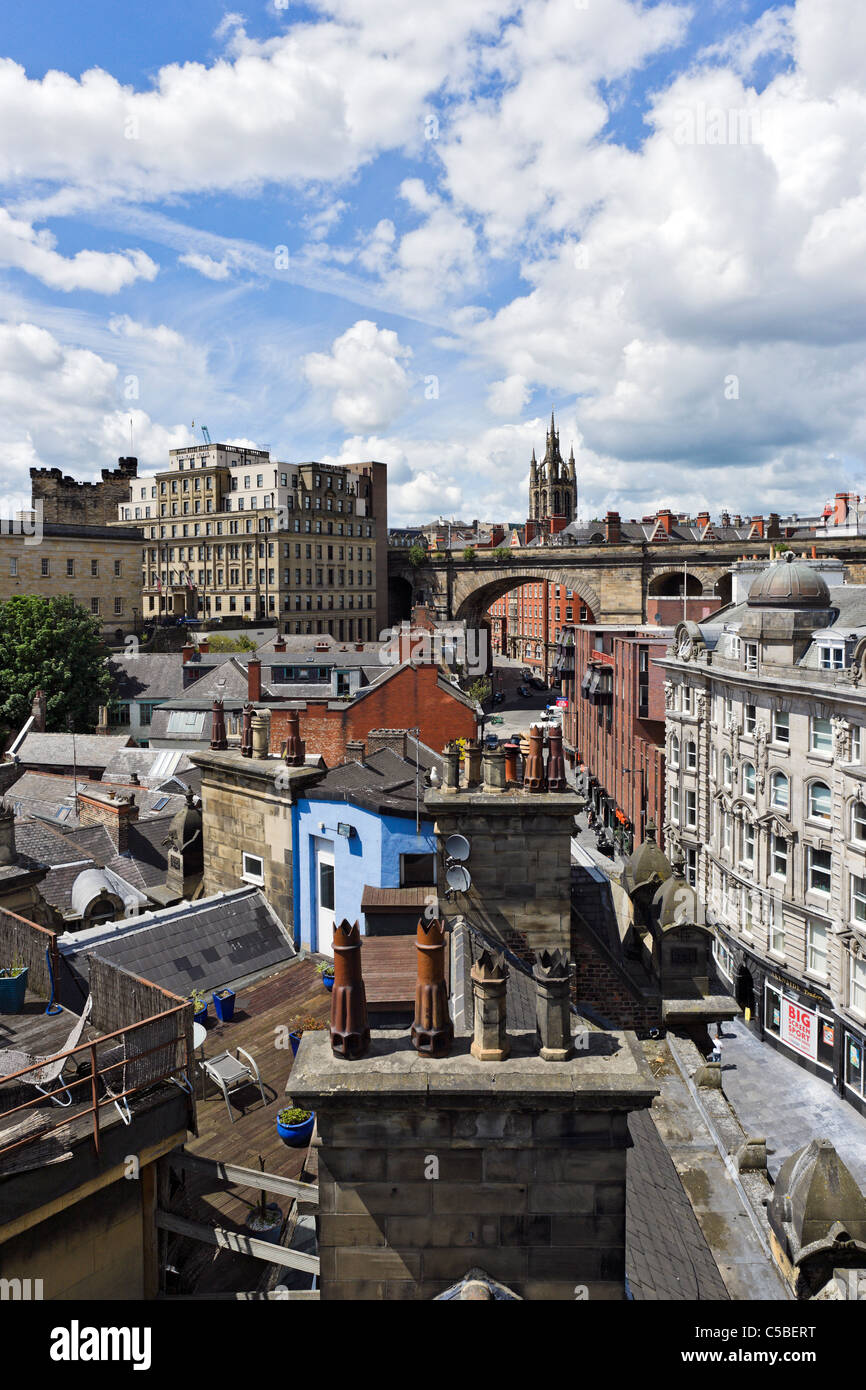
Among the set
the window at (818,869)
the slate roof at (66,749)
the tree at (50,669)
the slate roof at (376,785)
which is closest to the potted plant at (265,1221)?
the slate roof at (376,785)

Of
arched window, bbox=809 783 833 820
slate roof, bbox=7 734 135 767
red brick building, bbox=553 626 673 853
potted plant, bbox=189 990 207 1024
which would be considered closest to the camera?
potted plant, bbox=189 990 207 1024

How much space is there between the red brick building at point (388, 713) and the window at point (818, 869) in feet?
48.8

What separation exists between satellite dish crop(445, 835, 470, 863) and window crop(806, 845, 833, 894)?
77.0 feet

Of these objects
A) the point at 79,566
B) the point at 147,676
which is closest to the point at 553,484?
the point at 79,566

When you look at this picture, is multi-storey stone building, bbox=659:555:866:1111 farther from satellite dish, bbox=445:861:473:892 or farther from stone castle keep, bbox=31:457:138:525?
stone castle keep, bbox=31:457:138:525

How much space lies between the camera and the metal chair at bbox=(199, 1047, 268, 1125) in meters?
10.5

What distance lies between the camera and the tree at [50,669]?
56.5 metres

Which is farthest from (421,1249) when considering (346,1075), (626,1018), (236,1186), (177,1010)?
(626,1018)

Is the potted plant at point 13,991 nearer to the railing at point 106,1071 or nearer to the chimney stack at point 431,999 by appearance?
the railing at point 106,1071

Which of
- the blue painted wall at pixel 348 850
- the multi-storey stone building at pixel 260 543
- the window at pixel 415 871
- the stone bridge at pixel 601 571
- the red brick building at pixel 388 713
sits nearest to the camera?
the window at pixel 415 871

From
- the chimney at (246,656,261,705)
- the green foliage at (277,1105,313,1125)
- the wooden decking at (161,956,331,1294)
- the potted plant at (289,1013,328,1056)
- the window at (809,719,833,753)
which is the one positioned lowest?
the wooden decking at (161,956,331,1294)

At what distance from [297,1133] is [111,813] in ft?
63.3

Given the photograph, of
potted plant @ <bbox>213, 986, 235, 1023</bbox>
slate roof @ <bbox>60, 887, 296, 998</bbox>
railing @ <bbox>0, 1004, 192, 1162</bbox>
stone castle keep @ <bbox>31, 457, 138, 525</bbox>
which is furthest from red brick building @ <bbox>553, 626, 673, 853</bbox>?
stone castle keep @ <bbox>31, 457, 138, 525</bbox>

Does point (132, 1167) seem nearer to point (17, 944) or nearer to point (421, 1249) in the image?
point (421, 1249)
